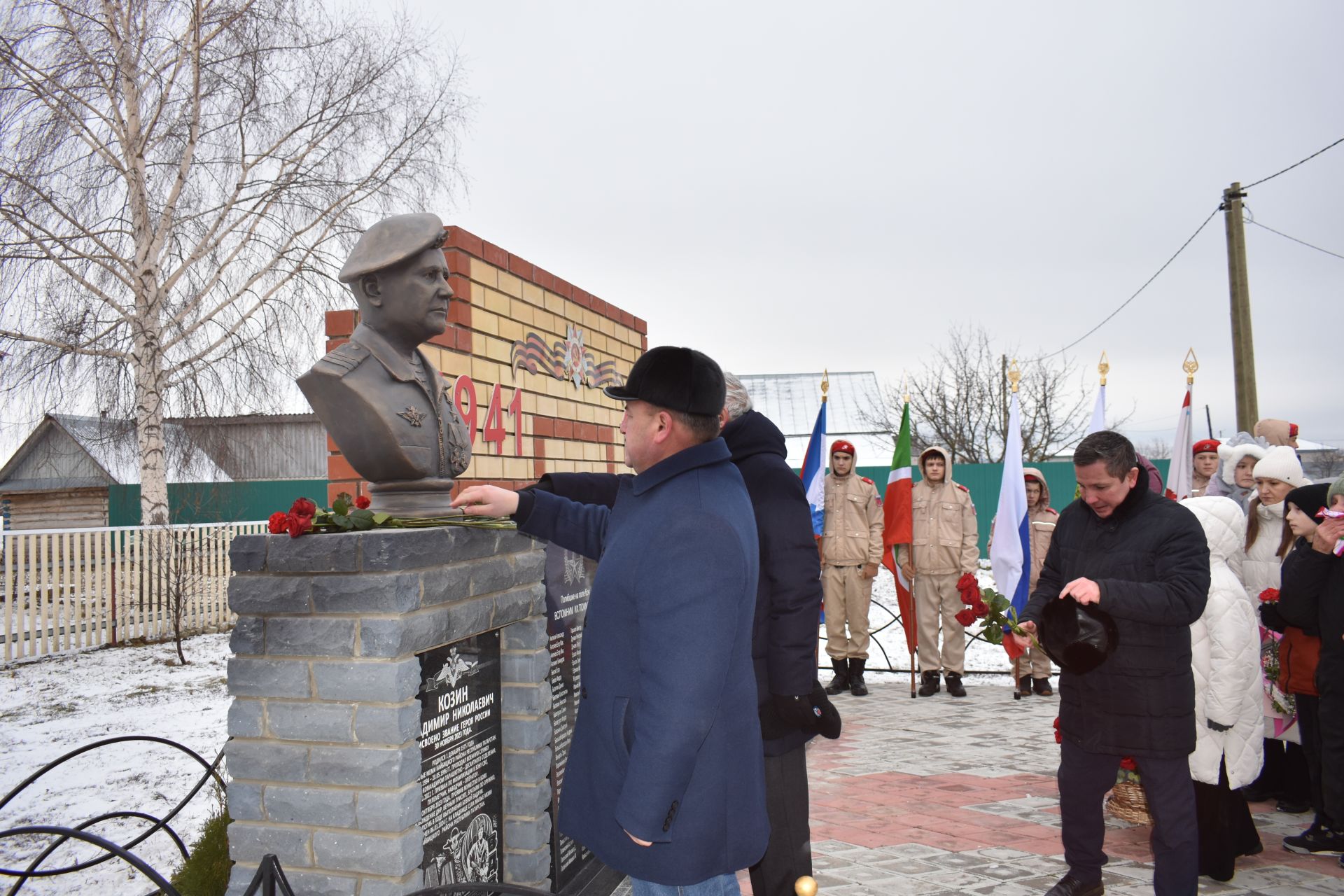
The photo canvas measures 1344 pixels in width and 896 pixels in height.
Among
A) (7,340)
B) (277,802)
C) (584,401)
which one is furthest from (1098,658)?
(7,340)

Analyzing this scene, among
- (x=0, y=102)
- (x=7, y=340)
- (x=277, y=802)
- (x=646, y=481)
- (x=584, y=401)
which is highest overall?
(x=0, y=102)

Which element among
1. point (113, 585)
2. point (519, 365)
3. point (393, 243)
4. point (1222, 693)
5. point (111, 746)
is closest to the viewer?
point (393, 243)

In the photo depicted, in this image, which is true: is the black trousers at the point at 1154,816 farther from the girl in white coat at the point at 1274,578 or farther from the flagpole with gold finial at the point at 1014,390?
the flagpole with gold finial at the point at 1014,390

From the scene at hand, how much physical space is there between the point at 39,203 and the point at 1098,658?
13487 mm

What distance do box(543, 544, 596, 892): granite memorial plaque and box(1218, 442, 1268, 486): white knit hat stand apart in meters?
4.53

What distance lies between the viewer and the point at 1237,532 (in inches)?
139

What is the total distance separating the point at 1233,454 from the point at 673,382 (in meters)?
5.23

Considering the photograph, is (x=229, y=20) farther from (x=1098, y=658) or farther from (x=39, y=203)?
(x=1098, y=658)

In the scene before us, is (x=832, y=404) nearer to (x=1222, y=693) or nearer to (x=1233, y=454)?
(x=1233, y=454)

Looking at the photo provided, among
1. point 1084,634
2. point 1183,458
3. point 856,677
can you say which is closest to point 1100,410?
point 1183,458

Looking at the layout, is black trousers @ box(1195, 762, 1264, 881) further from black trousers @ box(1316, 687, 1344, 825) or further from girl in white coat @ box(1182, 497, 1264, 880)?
black trousers @ box(1316, 687, 1344, 825)

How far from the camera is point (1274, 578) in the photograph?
4.48 m

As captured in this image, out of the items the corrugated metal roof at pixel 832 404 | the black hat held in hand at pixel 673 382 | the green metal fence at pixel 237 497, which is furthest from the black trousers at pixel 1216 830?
the corrugated metal roof at pixel 832 404

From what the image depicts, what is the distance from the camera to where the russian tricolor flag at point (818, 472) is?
27.3 feet
